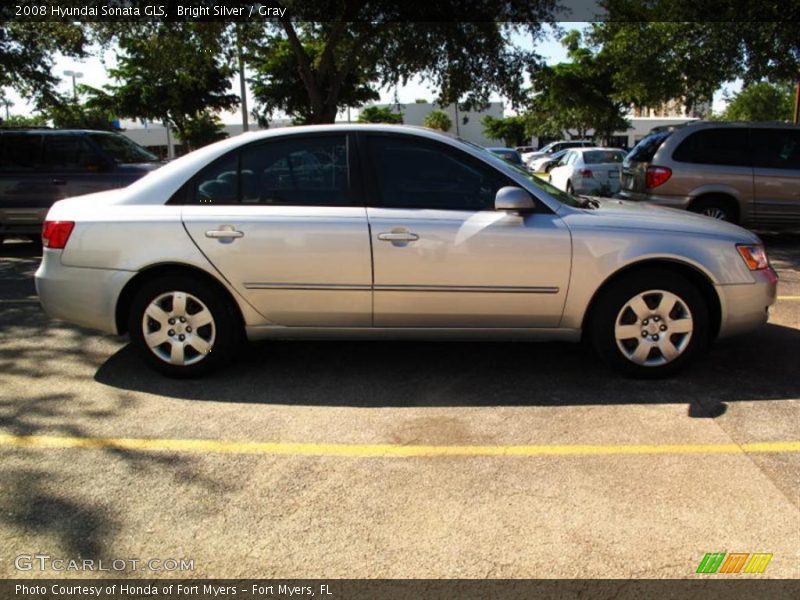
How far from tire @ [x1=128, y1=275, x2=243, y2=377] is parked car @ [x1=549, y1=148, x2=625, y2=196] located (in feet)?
39.2

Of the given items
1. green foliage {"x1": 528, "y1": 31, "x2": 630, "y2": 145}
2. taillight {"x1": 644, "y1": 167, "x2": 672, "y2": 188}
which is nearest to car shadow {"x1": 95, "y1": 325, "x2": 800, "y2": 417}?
taillight {"x1": 644, "y1": 167, "x2": 672, "y2": 188}

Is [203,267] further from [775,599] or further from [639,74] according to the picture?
[639,74]

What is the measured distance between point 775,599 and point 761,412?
1812 mm

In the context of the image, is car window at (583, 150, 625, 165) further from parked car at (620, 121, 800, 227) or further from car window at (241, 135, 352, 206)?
car window at (241, 135, 352, 206)

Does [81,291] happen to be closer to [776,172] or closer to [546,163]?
[776,172]

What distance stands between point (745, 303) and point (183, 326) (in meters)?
3.71

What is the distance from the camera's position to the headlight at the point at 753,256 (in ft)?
14.5

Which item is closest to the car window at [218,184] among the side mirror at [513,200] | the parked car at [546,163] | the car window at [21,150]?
the side mirror at [513,200]

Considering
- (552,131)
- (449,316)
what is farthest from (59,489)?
(552,131)

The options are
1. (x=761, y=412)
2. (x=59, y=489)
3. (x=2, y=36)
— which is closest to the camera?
(x=59, y=489)

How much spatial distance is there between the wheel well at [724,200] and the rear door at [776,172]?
0.25 meters

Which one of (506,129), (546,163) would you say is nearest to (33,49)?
(546,163)

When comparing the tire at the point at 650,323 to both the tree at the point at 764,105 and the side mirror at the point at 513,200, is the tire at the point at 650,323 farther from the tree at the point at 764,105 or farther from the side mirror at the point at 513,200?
the tree at the point at 764,105

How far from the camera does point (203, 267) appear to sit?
4.35 metres
